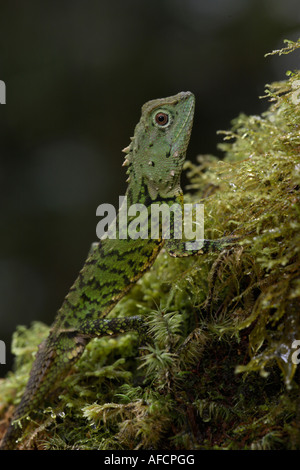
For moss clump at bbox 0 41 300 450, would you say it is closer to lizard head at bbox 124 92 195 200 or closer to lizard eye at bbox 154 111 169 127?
lizard head at bbox 124 92 195 200

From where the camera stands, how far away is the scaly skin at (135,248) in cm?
300

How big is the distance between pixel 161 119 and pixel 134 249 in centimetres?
107

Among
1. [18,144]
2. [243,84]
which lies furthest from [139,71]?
[18,144]

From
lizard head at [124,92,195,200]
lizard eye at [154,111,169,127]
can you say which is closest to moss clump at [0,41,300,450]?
lizard head at [124,92,195,200]

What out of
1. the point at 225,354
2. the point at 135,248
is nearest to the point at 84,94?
the point at 135,248

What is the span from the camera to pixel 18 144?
7.76 metres

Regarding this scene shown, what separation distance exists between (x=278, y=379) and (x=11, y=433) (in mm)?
2048

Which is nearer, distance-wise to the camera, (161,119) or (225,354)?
(225,354)

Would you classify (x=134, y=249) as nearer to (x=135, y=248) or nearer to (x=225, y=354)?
(x=135, y=248)

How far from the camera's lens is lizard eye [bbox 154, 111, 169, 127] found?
3070 millimetres

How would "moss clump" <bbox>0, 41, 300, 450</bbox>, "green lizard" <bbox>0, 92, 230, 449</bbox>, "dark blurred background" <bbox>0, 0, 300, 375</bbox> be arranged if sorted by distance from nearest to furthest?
1. "moss clump" <bbox>0, 41, 300, 450</bbox>
2. "green lizard" <bbox>0, 92, 230, 449</bbox>
3. "dark blurred background" <bbox>0, 0, 300, 375</bbox>

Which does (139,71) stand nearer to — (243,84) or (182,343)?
(243,84)

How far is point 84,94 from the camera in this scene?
24.2 ft

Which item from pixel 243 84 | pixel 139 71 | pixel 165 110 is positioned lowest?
pixel 165 110
